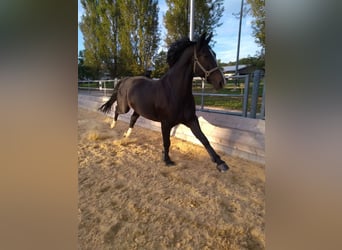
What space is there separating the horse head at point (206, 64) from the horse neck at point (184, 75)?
8 cm

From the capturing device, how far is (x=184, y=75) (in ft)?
6.04

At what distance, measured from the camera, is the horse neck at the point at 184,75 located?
5.97ft

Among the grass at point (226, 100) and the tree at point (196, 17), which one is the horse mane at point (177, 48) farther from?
the tree at point (196, 17)

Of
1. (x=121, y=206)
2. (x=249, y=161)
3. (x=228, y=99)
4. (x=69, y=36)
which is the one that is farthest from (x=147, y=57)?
(x=69, y=36)

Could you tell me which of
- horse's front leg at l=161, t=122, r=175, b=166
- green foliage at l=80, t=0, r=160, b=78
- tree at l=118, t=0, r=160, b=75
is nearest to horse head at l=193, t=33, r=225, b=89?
horse's front leg at l=161, t=122, r=175, b=166

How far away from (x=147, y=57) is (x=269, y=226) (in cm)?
554

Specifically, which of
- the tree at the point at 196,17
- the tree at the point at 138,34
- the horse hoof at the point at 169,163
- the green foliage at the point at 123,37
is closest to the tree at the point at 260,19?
the horse hoof at the point at 169,163

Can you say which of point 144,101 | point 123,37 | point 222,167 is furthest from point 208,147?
point 123,37

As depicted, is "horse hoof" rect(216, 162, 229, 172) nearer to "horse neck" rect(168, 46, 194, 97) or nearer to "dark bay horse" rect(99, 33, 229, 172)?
Result: "dark bay horse" rect(99, 33, 229, 172)

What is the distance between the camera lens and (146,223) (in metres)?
1.05

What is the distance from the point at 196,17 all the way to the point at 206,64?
3.24 m

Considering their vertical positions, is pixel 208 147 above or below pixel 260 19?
below

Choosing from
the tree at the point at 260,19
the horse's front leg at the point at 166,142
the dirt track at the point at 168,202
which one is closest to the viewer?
the tree at the point at 260,19

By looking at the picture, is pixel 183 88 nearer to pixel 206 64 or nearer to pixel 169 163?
pixel 206 64
